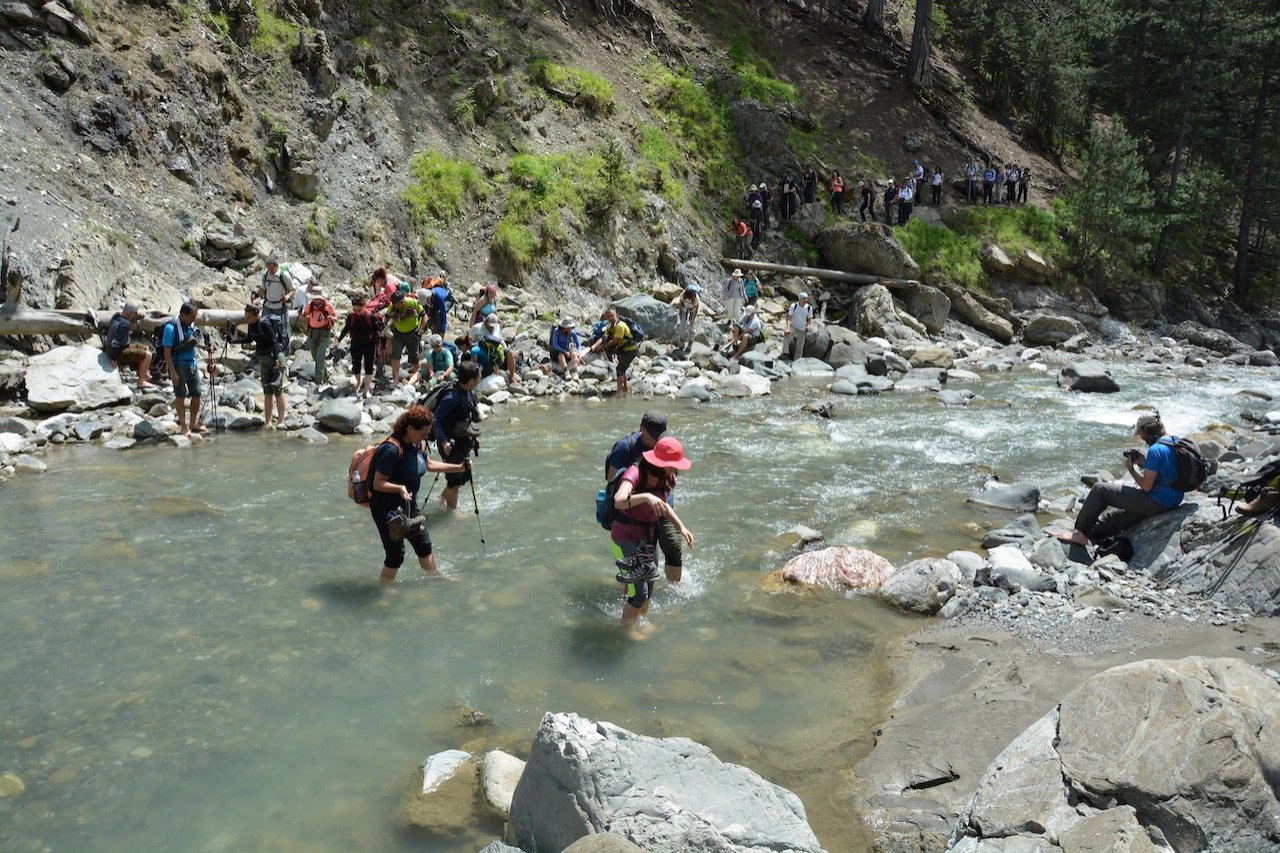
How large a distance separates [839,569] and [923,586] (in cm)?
82

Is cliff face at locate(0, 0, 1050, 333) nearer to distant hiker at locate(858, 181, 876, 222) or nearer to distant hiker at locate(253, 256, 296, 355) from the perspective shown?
distant hiker at locate(858, 181, 876, 222)

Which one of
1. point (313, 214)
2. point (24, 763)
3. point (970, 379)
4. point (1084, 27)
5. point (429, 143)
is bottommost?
point (24, 763)

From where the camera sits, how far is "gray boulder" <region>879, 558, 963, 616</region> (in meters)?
7.59

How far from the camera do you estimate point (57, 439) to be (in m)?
12.0

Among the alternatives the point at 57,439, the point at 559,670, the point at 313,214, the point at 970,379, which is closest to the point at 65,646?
the point at 559,670

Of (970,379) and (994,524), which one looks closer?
(994,524)

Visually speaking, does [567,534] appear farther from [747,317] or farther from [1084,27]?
[1084,27]

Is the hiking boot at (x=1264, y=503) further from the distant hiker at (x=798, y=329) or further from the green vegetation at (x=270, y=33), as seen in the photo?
the green vegetation at (x=270, y=33)

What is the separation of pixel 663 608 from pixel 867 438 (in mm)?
8065

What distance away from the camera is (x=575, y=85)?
27828 millimetres

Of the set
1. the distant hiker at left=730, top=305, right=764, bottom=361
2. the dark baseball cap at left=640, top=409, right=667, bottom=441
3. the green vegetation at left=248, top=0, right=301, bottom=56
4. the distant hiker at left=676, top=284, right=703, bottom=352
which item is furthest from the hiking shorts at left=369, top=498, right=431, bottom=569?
the green vegetation at left=248, top=0, right=301, bottom=56

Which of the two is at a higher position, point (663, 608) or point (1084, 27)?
point (1084, 27)

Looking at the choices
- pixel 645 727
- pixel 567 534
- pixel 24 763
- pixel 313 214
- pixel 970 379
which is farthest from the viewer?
pixel 970 379

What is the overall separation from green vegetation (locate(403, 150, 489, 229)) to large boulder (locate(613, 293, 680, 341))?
500 centimetres
